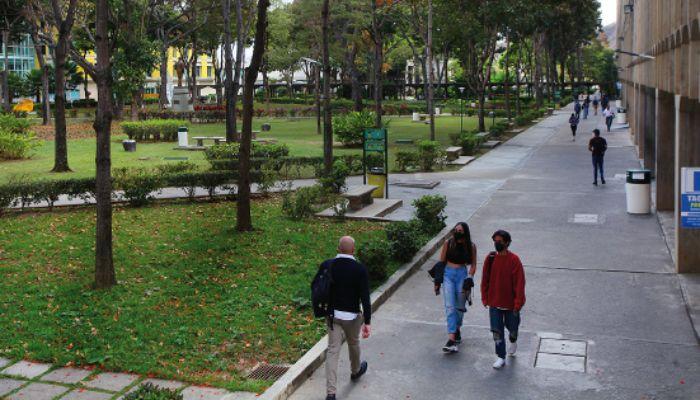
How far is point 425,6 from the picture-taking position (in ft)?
166

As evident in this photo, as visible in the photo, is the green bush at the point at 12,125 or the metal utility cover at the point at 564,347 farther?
the green bush at the point at 12,125

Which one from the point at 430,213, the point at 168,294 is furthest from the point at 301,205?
the point at 168,294

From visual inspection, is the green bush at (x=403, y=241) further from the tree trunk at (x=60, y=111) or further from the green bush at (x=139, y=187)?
the tree trunk at (x=60, y=111)

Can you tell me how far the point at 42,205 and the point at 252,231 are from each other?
5.99 meters

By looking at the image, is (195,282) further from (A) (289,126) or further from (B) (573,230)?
(A) (289,126)

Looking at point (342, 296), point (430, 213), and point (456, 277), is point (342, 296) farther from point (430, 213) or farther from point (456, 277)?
point (430, 213)

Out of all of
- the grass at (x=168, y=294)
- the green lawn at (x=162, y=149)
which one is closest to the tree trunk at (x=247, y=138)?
the grass at (x=168, y=294)

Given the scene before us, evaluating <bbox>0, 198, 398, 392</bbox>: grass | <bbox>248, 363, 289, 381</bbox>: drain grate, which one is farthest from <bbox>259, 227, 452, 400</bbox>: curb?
<bbox>0, 198, 398, 392</bbox>: grass

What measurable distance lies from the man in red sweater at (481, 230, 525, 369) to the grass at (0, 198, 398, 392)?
94.8 inches

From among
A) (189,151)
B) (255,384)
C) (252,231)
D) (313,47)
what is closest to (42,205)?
(252,231)

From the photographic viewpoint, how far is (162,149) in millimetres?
37281

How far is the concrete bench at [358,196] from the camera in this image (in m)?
20.4

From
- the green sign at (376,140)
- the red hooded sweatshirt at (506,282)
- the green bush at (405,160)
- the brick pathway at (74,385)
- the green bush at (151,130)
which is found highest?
the green bush at (151,130)

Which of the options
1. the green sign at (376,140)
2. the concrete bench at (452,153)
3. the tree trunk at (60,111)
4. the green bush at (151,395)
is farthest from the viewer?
the concrete bench at (452,153)
